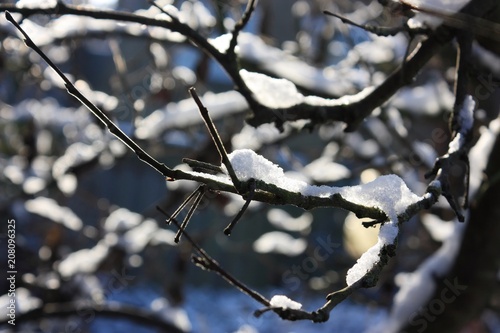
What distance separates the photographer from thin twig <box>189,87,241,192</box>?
22.8 inches

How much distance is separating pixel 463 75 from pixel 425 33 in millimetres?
105

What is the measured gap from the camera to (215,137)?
0.60 metres

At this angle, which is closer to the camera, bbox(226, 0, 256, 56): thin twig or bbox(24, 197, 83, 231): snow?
bbox(226, 0, 256, 56): thin twig

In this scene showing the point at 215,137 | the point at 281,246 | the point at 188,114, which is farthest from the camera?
the point at 281,246

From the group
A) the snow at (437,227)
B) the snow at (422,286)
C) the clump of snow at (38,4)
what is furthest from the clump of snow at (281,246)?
the clump of snow at (38,4)

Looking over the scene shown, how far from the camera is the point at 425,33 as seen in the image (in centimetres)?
106

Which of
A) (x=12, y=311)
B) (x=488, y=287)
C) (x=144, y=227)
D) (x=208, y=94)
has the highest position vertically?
(x=208, y=94)

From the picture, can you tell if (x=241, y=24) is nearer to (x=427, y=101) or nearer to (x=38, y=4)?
(x=38, y=4)

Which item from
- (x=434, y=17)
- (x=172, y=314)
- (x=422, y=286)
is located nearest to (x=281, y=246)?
(x=172, y=314)

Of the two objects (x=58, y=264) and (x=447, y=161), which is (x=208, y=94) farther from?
(x=447, y=161)

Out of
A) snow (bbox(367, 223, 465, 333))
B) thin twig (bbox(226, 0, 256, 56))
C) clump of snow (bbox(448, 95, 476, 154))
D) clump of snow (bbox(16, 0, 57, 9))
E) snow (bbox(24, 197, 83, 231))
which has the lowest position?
clump of snow (bbox(448, 95, 476, 154))

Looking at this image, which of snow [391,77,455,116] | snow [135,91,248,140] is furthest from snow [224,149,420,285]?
snow [391,77,455,116]

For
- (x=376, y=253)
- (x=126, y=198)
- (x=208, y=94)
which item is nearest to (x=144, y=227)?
(x=208, y=94)

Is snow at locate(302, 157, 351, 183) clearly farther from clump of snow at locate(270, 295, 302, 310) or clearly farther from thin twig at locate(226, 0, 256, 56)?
clump of snow at locate(270, 295, 302, 310)
